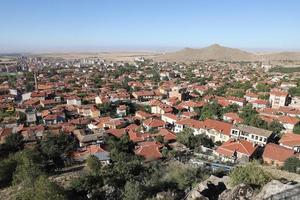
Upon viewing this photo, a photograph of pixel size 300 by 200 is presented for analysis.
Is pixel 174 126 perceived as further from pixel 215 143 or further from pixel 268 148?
pixel 268 148

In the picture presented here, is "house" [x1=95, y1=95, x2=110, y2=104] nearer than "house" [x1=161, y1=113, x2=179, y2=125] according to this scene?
No

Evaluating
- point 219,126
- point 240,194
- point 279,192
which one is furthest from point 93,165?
point 219,126

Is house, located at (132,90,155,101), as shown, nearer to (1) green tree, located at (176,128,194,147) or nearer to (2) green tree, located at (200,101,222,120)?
(2) green tree, located at (200,101,222,120)

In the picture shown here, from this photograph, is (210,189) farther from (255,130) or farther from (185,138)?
(255,130)

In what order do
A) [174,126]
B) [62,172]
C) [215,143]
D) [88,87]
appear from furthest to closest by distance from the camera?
1. [88,87]
2. [174,126]
3. [215,143]
4. [62,172]

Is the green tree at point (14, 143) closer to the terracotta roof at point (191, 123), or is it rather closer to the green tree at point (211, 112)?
the terracotta roof at point (191, 123)

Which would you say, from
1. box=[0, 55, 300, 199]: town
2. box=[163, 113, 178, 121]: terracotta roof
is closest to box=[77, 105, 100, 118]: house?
box=[0, 55, 300, 199]: town

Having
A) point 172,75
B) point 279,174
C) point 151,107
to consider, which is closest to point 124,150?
point 279,174
